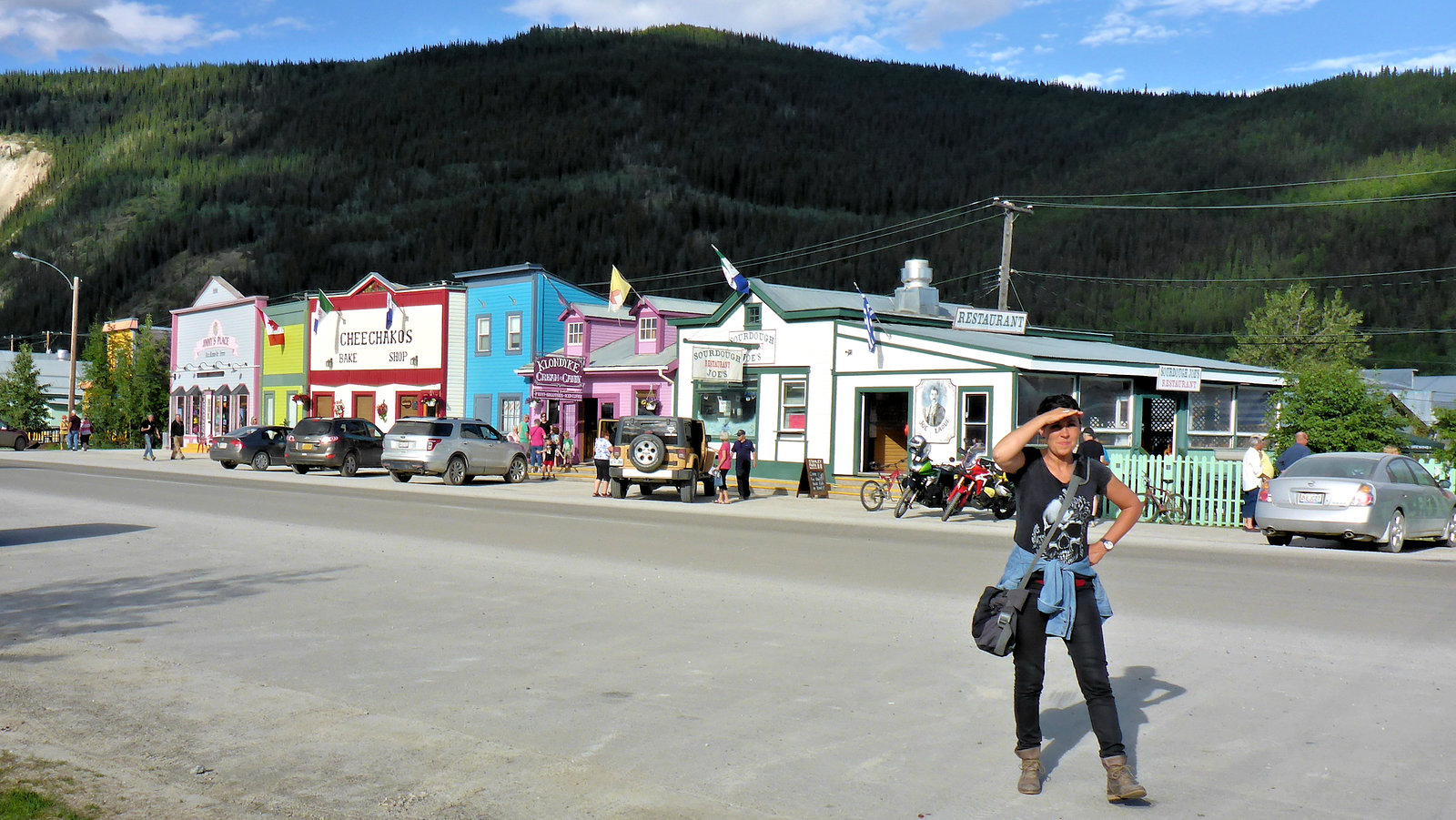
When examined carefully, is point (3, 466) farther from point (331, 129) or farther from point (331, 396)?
point (331, 129)

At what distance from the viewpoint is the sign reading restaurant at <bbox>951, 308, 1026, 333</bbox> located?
31.5 metres

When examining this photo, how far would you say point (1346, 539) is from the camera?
1909cm

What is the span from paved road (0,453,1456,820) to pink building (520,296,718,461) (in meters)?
24.3

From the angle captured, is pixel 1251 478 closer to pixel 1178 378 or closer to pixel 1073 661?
pixel 1178 378

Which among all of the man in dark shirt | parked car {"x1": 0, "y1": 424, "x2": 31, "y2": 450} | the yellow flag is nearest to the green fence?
the man in dark shirt

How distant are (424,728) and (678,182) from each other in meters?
167

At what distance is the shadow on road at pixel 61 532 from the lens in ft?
50.1

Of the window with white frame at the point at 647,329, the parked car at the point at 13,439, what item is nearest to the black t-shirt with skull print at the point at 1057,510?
the window with white frame at the point at 647,329

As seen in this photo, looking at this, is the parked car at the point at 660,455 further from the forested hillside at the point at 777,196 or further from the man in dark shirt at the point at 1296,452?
the forested hillside at the point at 777,196

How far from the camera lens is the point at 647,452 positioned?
27.0 metres

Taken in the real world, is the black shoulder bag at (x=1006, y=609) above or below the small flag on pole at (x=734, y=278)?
below

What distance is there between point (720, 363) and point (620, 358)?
10.3 meters

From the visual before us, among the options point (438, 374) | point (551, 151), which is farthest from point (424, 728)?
point (551, 151)

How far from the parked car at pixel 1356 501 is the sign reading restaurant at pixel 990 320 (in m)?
13.5
